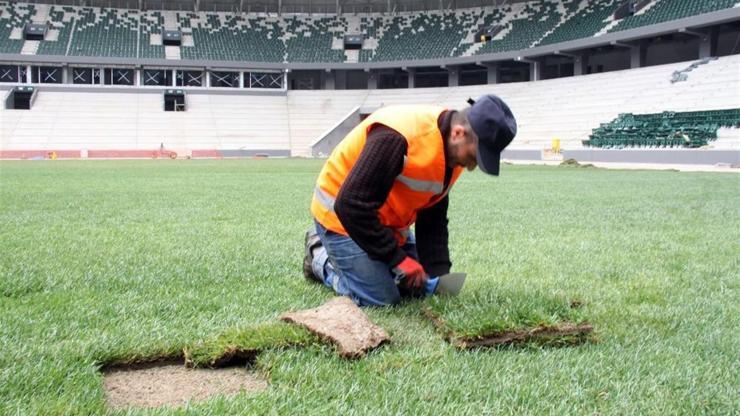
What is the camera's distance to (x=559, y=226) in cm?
689

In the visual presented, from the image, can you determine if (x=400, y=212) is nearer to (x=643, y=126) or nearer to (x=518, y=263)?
(x=518, y=263)

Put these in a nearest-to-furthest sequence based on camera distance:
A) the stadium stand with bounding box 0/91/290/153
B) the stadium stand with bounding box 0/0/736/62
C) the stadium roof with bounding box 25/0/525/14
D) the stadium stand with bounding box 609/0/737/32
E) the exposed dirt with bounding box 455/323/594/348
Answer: the exposed dirt with bounding box 455/323/594/348 < the stadium stand with bounding box 609/0/737/32 < the stadium stand with bounding box 0/91/290/153 < the stadium stand with bounding box 0/0/736/62 < the stadium roof with bounding box 25/0/525/14

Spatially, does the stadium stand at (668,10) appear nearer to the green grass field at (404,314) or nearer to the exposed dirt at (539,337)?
the green grass field at (404,314)

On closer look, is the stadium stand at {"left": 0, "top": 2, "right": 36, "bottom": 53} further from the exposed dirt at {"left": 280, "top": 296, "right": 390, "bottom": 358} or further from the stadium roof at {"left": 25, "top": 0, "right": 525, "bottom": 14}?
the exposed dirt at {"left": 280, "top": 296, "right": 390, "bottom": 358}

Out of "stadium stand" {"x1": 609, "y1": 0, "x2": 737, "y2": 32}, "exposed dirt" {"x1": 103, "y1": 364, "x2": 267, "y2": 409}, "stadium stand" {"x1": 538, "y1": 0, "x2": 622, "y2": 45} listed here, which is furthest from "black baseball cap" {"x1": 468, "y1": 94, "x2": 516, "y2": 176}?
"stadium stand" {"x1": 538, "y1": 0, "x2": 622, "y2": 45}

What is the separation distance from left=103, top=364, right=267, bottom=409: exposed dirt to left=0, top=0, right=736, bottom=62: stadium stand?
133 feet

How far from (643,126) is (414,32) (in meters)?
23.1

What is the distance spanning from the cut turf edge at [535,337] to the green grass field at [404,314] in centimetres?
4

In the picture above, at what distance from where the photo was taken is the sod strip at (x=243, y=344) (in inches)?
95.8

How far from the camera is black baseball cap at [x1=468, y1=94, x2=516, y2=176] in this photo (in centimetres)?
274

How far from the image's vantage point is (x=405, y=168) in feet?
9.81

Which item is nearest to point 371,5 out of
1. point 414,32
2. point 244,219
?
point 414,32

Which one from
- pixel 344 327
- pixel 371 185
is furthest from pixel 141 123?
pixel 344 327

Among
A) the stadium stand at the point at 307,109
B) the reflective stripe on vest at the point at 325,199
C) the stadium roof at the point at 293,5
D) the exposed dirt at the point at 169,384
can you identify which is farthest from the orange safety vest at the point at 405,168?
the stadium roof at the point at 293,5
